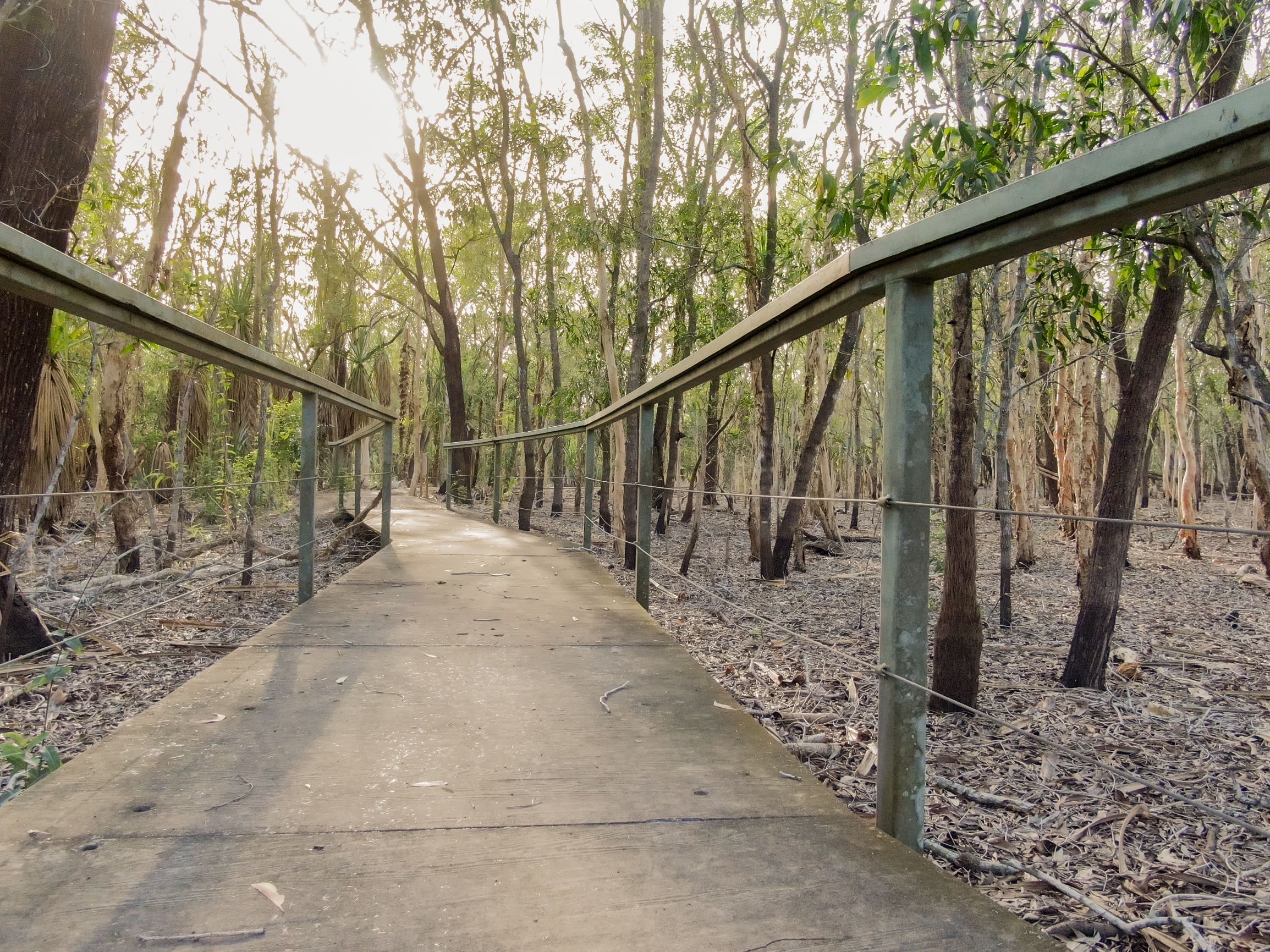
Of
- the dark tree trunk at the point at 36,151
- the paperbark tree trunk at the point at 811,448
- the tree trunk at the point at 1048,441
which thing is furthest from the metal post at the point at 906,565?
the tree trunk at the point at 1048,441

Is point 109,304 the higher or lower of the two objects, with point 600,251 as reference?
lower

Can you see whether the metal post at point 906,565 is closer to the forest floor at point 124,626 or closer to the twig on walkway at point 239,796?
the twig on walkway at point 239,796

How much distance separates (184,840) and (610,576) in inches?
148

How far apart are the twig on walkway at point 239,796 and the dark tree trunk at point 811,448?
20.7 ft

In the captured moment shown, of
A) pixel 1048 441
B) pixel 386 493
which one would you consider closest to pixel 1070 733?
pixel 386 493

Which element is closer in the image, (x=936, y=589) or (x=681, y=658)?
(x=681, y=658)

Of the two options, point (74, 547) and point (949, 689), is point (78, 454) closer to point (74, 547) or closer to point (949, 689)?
point (74, 547)

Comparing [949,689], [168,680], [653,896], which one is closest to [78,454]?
[168,680]

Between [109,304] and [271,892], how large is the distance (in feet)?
5.53

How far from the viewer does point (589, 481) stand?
19.7 feet

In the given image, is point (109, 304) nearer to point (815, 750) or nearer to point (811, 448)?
point (815, 750)

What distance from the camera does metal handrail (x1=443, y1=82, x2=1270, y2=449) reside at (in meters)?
0.97

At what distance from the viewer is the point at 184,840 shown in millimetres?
1478

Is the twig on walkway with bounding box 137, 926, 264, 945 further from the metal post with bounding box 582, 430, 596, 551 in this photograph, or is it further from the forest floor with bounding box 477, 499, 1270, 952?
the metal post with bounding box 582, 430, 596, 551
